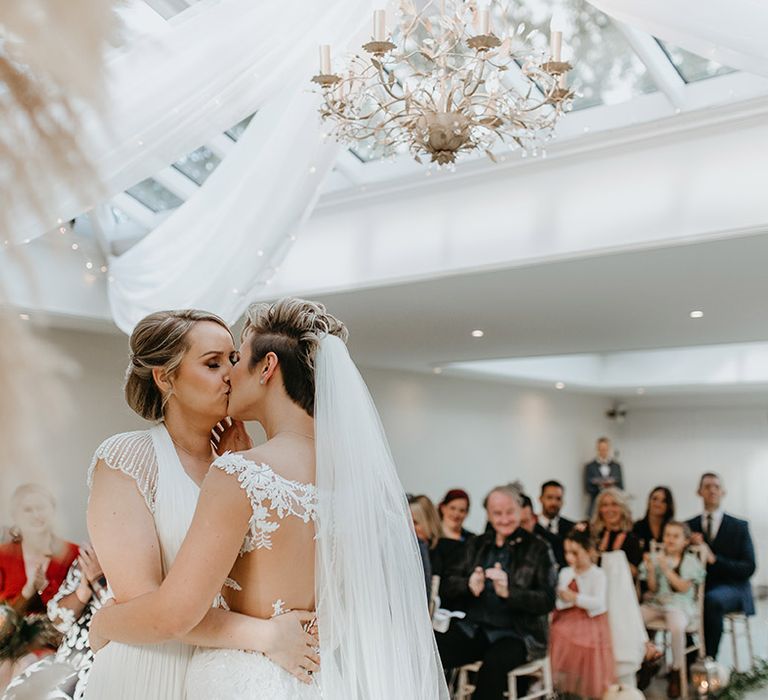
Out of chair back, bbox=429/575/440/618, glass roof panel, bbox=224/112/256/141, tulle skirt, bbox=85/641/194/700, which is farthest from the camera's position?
chair back, bbox=429/575/440/618

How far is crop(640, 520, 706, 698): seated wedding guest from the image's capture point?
7.33 metres

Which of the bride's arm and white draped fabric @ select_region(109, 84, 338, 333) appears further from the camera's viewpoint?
white draped fabric @ select_region(109, 84, 338, 333)

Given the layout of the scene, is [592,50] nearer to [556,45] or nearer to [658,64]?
[658,64]

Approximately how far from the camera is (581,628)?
21.6ft

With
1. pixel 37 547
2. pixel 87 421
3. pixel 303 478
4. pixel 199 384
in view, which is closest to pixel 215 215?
pixel 199 384

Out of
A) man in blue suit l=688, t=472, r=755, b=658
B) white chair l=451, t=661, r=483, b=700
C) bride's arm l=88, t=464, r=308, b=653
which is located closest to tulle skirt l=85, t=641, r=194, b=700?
bride's arm l=88, t=464, r=308, b=653

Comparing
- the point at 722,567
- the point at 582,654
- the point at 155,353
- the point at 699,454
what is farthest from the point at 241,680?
the point at 699,454

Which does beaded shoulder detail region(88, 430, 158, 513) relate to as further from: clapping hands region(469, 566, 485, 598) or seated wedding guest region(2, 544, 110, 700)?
clapping hands region(469, 566, 485, 598)

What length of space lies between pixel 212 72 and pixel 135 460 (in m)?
1.47

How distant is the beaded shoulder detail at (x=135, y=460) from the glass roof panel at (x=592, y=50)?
304cm

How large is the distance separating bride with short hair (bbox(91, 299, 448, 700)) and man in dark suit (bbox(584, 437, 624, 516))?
11.3m

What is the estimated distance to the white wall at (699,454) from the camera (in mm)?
13242

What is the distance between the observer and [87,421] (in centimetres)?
784

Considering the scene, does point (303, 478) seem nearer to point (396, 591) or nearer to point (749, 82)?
point (396, 591)
